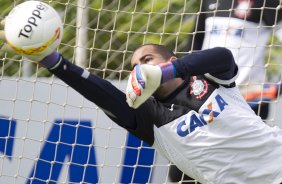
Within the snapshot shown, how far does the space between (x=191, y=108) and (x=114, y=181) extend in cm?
99

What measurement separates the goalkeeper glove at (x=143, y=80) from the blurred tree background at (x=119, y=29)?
1.27 m

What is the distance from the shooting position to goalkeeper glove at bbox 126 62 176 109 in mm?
2162

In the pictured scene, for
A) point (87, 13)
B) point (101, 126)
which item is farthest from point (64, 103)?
point (87, 13)

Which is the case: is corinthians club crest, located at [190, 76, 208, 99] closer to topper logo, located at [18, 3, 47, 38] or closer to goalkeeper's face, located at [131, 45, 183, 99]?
goalkeeper's face, located at [131, 45, 183, 99]

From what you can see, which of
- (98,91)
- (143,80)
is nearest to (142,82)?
(143,80)

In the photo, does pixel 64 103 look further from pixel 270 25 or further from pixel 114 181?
pixel 270 25

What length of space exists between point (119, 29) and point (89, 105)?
0.42 meters

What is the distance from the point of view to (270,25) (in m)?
3.33

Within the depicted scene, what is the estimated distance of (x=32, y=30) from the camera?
2.25 m

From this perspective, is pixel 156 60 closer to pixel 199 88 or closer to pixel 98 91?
pixel 199 88

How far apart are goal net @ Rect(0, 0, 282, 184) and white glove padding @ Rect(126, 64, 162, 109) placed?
1.15m

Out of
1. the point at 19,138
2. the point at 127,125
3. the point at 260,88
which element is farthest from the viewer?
the point at 19,138

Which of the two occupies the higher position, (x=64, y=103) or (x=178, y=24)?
(x=178, y=24)

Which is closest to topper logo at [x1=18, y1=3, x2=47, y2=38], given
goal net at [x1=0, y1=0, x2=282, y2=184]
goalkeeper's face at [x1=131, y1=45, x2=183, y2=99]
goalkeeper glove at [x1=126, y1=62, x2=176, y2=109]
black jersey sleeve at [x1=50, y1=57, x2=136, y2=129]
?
black jersey sleeve at [x1=50, y1=57, x2=136, y2=129]
